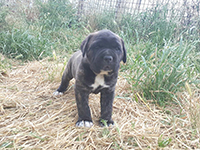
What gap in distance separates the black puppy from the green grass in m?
1.04

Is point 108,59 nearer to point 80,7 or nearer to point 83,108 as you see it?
point 83,108

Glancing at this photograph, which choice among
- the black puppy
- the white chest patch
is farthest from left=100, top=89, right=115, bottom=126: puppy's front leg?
the white chest patch

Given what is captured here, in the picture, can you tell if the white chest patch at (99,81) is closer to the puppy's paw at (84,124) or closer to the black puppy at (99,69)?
the black puppy at (99,69)

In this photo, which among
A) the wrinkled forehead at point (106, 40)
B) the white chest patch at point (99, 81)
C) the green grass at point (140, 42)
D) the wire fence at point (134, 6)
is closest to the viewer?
the wrinkled forehead at point (106, 40)

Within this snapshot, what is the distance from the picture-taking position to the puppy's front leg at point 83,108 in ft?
8.95

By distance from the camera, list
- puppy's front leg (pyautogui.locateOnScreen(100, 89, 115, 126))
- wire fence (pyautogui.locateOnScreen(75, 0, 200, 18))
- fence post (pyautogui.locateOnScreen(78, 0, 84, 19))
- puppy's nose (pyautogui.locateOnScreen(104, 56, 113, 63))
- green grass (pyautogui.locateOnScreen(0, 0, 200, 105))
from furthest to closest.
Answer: fence post (pyautogui.locateOnScreen(78, 0, 84, 19))
wire fence (pyautogui.locateOnScreen(75, 0, 200, 18))
green grass (pyautogui.locateOnScreen(0, 0, 200, 105))
puppy's front leg (pyautogui.locateOnScreen(100, 89, 115, 126))
puppy's nose (pyautogui.locateOnScreen(104, 56, 113, 63))

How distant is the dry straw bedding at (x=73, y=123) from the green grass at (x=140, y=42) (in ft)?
1.42

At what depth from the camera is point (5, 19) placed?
6.39 m

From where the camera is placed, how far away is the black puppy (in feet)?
7.82

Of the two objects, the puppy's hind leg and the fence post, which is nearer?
the puppy's hind leg

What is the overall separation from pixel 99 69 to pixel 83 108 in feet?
2.21

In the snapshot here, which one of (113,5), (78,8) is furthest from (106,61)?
(78,8)

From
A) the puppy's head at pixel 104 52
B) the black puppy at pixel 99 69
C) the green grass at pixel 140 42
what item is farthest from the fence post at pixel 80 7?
the puppy's head at pixel 104 52

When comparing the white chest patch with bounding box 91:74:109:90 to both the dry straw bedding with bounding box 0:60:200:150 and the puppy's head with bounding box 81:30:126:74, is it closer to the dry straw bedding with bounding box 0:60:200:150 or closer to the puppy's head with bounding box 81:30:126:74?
the puppy's head with bounding box 81:30:126:74
